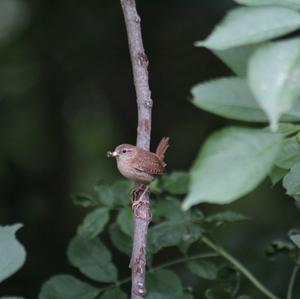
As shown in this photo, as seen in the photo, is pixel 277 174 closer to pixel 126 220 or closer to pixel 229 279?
pixel 229 279

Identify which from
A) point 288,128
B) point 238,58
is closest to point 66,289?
point 288,128

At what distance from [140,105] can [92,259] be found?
714 mm

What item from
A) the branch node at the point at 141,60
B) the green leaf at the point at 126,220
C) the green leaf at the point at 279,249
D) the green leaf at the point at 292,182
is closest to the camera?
the green leaf at the point at 292,182

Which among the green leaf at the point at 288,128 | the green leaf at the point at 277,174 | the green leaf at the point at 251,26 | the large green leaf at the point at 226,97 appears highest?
the green leaf at the point at 251,26

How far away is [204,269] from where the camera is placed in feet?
7.88

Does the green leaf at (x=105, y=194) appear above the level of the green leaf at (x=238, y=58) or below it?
below

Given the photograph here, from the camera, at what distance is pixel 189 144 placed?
508 cm

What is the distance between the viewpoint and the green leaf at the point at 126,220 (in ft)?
8.20

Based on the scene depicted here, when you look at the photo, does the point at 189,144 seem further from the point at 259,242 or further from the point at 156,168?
the point at 156,168

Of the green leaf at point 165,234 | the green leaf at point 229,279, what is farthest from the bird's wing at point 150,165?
the green leaf at point 229,279

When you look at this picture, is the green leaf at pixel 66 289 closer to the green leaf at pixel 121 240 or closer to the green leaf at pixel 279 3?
the green leaf at pixel 121 240

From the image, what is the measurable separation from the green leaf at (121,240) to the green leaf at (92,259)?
0.06 meters

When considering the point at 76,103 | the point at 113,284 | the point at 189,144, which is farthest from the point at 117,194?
the point at 76,103

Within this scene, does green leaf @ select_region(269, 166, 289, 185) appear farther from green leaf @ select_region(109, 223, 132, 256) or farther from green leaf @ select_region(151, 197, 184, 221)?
green leaf @ select_region(109, 223, 132, 256)
